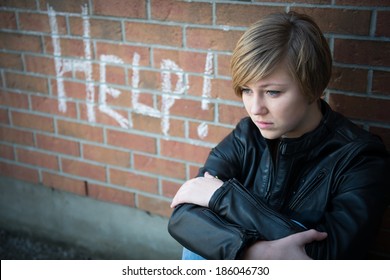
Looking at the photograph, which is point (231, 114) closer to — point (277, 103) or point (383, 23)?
point (277, 103)

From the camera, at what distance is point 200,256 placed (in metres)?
1.95

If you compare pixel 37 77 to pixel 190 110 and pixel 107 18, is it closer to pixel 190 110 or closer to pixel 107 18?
pixel 107 18

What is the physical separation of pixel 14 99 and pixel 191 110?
1.33 meters

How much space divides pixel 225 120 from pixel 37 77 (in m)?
1.31

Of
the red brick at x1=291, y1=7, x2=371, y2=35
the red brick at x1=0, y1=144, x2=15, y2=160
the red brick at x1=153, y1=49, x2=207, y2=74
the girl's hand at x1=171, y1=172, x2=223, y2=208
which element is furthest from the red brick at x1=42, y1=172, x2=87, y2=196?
the red brick at x1=291, y1=7, x2=371, y2=35

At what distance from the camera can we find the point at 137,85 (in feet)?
9.02

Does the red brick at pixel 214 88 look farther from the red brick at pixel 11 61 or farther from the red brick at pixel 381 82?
the red brick at pixel 11 61

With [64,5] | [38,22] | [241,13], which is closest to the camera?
[241,13]

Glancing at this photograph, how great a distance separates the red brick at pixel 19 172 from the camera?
3.38 m

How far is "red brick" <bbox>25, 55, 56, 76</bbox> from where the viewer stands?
300 cm

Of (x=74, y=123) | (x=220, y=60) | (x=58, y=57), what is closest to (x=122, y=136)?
(x=74, y=123)

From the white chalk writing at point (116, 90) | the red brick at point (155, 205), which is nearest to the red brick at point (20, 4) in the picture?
the white chalk writing at point (116, 90)

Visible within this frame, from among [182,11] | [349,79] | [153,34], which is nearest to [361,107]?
[349,79]

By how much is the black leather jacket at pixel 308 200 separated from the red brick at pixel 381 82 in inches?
13.0
